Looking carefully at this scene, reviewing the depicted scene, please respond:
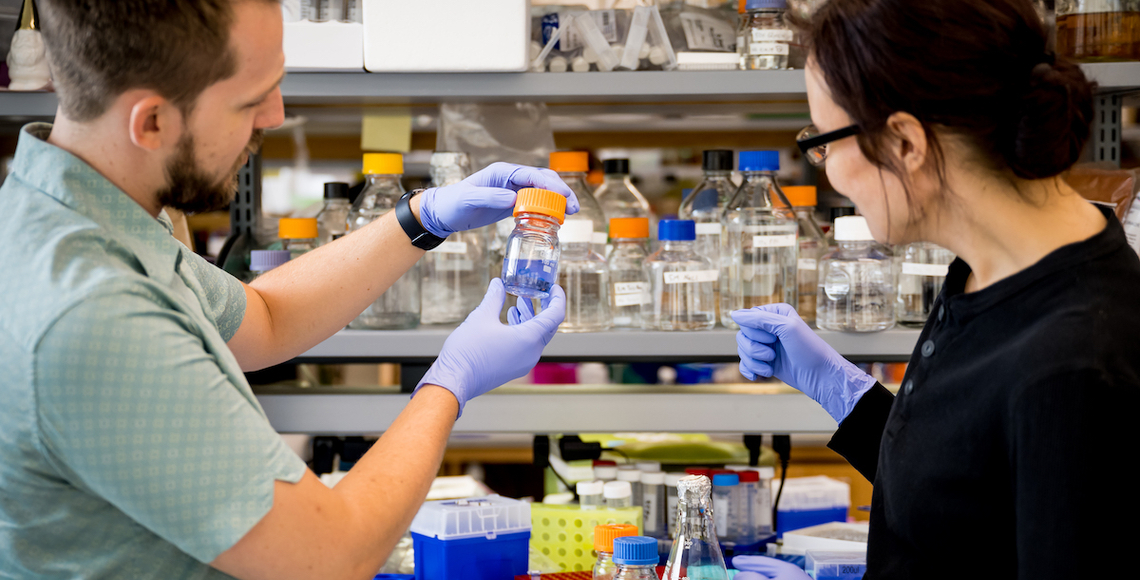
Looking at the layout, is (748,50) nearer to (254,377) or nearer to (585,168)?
(585,168)

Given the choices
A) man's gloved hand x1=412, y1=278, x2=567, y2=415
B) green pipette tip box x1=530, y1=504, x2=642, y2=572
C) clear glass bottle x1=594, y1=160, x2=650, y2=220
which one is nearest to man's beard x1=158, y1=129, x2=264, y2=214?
man's gloved hand x1=412, y1=278, x2=567, y2=415

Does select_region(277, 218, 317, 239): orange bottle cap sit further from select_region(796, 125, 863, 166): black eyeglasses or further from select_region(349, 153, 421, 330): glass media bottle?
select_region(796, 125, 863, 166): black eyeglasses

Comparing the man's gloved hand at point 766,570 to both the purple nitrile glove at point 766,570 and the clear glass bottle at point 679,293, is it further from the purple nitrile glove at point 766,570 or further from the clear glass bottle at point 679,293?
the clear glass bottle at point 679,293

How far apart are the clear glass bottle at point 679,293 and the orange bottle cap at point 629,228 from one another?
11 cm

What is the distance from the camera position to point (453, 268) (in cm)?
190

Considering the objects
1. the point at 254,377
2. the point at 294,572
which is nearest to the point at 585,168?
the point at 254,377

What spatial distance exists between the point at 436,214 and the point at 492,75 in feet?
1.18

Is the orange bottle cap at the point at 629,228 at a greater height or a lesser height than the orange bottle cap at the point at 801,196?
lesser

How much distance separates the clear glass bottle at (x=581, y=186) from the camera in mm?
1767

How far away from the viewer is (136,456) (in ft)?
2.56

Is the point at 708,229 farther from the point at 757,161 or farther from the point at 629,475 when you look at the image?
the point at 629,475

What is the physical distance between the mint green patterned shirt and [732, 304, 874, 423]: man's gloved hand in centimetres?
85

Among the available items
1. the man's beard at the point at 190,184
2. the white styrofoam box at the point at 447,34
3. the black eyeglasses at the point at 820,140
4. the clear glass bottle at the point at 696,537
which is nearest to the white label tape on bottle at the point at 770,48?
the white styrofoam box at the point at 447,34

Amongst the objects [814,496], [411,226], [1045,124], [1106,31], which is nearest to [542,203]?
[411,226]
